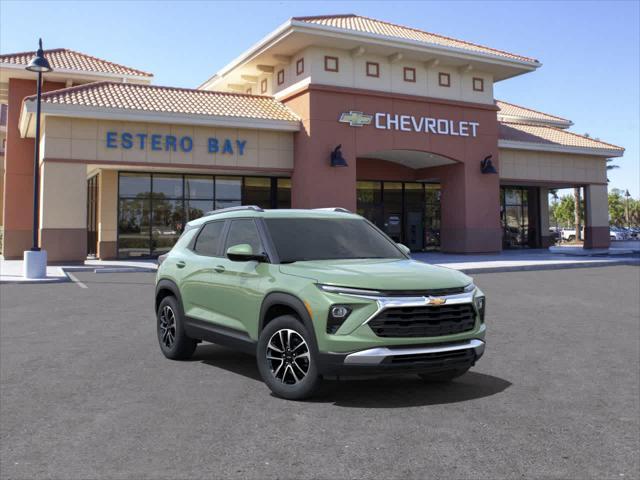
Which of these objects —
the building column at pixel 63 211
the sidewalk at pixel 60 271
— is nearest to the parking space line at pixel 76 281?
the sidewalk at pixel 60 271

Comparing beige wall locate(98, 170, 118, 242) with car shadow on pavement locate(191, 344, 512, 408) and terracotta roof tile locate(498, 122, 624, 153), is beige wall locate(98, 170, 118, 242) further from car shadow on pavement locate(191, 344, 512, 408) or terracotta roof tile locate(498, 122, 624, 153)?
car shadow on pavement locate(191, 344, 512, 408)

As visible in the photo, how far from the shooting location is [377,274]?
17.4 feet

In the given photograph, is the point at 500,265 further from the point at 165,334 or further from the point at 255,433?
the point at 255,433

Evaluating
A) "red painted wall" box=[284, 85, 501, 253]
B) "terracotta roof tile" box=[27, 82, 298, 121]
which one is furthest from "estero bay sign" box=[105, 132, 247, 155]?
"red painted wall" box=[284, 85, 501, 253]

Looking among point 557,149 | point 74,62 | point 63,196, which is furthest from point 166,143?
point 557,149

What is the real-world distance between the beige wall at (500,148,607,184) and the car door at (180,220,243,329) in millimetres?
27409

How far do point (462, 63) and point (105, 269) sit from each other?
19.2m

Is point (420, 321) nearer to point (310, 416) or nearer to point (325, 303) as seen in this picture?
point (325, 303)

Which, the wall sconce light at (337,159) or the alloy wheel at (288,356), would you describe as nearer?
the alloy wheel at (288,356)

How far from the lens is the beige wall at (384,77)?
26141 mm

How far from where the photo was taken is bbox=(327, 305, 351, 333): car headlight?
5031mm

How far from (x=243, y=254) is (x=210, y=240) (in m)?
1.51

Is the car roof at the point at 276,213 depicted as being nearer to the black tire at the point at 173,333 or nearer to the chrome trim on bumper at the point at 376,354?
the black tire at the point at 173,333

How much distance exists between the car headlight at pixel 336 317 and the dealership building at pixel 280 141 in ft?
67.6
